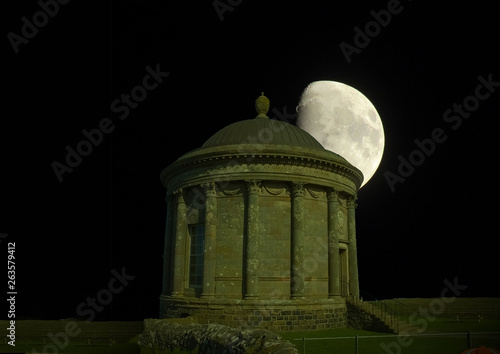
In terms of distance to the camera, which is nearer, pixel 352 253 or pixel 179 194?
pixel 179 194

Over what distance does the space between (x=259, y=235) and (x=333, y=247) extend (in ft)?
14.6

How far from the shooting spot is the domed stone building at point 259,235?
2280 centimetres

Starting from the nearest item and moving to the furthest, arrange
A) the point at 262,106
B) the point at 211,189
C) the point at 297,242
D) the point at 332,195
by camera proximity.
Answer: the point at 297,242
the point at 211,189
the point at 332,195
the point at 262,106

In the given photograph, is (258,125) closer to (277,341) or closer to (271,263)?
(271,263)

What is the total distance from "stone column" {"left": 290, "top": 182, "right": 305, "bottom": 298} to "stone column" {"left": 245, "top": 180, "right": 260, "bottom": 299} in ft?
6.24

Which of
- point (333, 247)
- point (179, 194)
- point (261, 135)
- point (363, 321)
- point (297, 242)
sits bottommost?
point (363, 321)

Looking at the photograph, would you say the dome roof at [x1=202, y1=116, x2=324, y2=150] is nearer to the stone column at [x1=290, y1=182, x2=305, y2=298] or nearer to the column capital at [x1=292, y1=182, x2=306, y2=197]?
the column capital at [x1=292, y1=182, x2=306, y2=197]

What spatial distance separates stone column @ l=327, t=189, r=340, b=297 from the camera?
2444cm

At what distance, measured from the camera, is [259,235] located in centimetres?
2352

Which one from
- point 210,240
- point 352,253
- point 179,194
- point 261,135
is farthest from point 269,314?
point 261,135

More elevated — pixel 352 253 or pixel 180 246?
pixel 180 246

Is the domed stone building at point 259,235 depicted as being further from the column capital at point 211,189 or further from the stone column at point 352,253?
the stone column at point 352,253

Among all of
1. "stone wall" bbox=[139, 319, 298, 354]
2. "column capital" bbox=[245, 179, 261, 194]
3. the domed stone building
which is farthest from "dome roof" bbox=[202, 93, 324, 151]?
"stone wall" bbox=[139, 319, 298, 354]

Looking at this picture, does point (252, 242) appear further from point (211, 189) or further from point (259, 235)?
point (211, 189)
